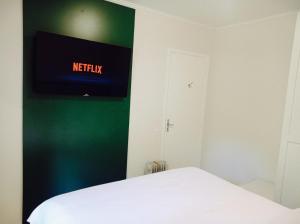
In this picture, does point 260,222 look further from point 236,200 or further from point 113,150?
point 113,150

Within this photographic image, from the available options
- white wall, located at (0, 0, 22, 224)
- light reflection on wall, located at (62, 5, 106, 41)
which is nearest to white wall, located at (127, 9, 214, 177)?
light reflection on wall, located at (62, 5, 106, 41)

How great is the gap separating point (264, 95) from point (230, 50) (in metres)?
0.91

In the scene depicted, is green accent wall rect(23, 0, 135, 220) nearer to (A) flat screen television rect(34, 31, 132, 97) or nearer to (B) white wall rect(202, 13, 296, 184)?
(A) flat screen television rect(34, 31, 132, 97)

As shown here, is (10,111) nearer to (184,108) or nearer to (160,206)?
(160,206)

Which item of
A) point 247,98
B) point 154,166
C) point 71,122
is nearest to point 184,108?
point 247,98

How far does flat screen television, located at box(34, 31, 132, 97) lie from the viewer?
7.43 ft

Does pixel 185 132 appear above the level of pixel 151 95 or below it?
below

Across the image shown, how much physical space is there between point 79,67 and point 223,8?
194 cm

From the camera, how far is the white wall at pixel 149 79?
10.2 ft

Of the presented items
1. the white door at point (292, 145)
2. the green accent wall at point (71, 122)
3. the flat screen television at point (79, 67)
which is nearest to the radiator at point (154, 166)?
the green accent wall at point (71, 122)

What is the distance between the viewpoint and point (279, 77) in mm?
2996

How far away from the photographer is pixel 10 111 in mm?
2262

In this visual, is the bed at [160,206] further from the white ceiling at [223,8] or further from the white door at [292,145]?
the white ceiling at [223,8]

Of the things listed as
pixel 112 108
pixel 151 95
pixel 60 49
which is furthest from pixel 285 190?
pixel 60 49
